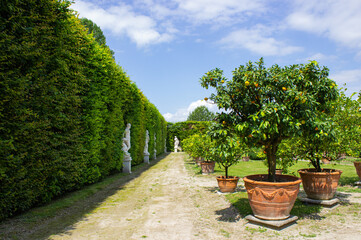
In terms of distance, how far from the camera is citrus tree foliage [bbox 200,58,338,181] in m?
3.89

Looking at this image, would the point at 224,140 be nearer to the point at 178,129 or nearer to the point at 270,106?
the point at 270,106

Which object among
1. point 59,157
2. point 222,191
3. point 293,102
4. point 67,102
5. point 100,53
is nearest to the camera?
point 293,102

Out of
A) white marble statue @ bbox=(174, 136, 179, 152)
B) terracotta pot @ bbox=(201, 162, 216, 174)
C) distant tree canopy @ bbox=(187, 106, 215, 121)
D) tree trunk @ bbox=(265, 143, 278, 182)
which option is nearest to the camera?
tree trunk @ bbox=(265, 143, 278, 182)

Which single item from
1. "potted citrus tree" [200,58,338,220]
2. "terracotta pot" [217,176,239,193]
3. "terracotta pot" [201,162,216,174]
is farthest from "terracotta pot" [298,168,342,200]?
"terracotta pot" [201,162,216,174]

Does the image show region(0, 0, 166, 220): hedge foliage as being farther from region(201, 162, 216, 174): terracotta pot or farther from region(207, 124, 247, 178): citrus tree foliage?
region(201, 162, 216, 174): terracotta pot

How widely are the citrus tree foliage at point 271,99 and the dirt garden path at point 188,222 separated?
1148 millimetres

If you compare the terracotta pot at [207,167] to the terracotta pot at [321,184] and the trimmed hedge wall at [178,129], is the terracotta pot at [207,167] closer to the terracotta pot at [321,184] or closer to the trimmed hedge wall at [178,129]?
the terracotta pot at [321,184]

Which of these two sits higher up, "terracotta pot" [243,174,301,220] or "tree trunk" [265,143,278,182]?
"tree trunk" [265,143,278,182]

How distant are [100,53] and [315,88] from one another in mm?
7156

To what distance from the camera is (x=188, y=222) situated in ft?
14.5

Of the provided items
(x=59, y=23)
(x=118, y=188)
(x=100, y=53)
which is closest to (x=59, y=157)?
(x=118, y=188)

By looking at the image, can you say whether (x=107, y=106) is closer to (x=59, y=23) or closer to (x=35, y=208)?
(x=59, y=23)

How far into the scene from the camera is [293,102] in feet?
13.6

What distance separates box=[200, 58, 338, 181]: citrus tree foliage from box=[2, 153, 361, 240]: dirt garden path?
3.77 feet
